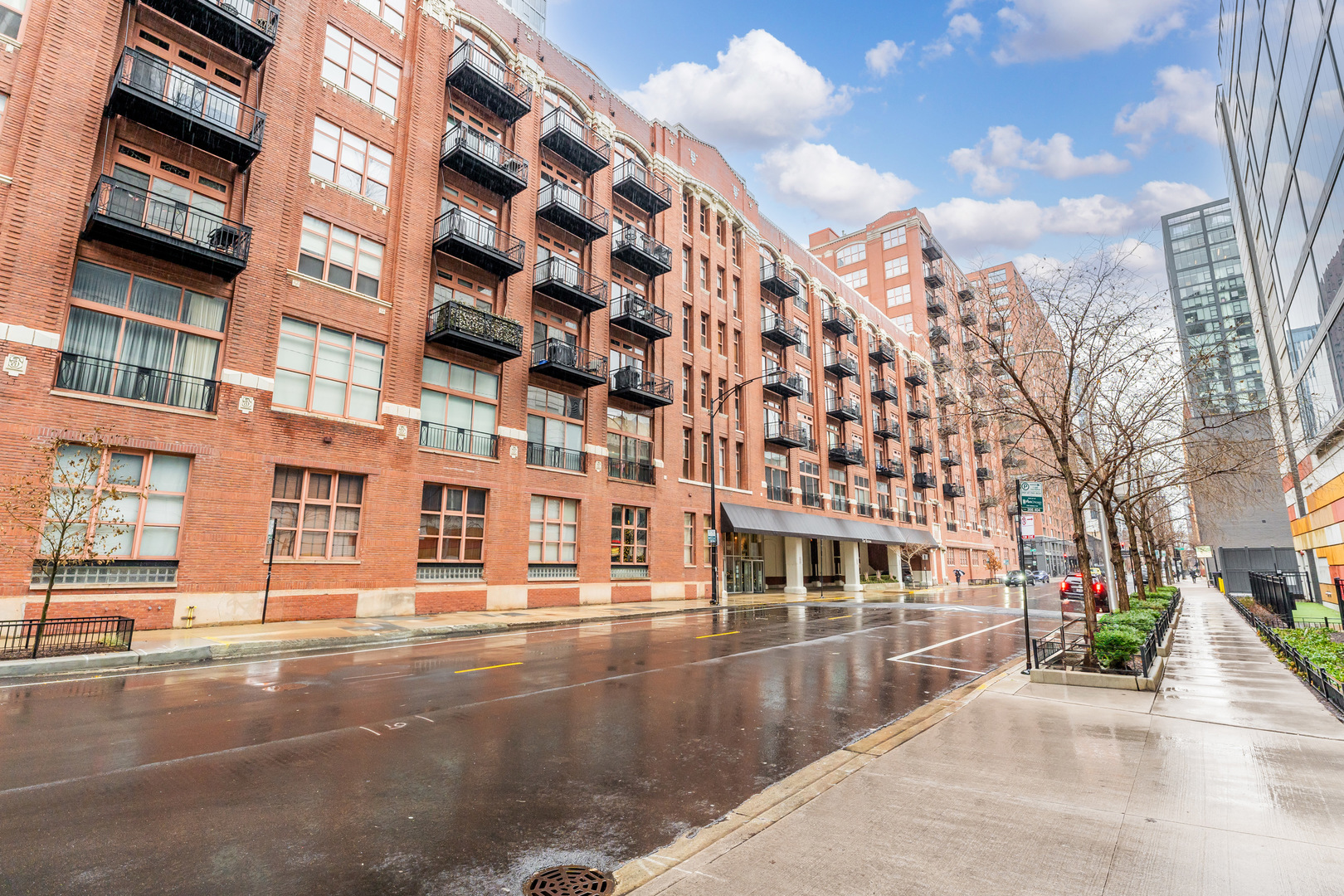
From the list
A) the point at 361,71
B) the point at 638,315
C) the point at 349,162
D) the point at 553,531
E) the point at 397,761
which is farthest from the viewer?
the point at 638,315

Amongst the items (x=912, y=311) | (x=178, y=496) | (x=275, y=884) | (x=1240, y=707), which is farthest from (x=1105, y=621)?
(x=912, y=311)

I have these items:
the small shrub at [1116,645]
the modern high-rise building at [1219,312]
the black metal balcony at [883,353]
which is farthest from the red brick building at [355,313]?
the modern high-rise building at [1219,312]

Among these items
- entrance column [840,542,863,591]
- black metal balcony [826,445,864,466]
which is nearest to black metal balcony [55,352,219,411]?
black metal balcony [826,445,864,466]

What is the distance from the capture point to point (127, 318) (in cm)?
1645

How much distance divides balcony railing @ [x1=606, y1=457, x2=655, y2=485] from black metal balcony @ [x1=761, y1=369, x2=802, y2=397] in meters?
13.0

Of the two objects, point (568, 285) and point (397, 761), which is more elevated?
point (568, 285)

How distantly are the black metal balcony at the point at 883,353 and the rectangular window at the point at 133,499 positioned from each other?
4963 centimetres

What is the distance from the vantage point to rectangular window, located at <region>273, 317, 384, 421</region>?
19328 millimetres

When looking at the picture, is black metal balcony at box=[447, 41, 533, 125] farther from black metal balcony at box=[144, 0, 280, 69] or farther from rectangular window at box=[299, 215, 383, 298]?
rectangular window at box=[299, 215, 383, 298]

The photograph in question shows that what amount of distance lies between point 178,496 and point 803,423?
36785 mm

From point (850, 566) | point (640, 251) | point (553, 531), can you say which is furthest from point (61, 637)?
point (850, 566)

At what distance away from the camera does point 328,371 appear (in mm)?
20203

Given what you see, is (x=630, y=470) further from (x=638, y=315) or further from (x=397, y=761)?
(x=397, y=761)

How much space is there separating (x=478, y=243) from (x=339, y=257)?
15.5 ft
